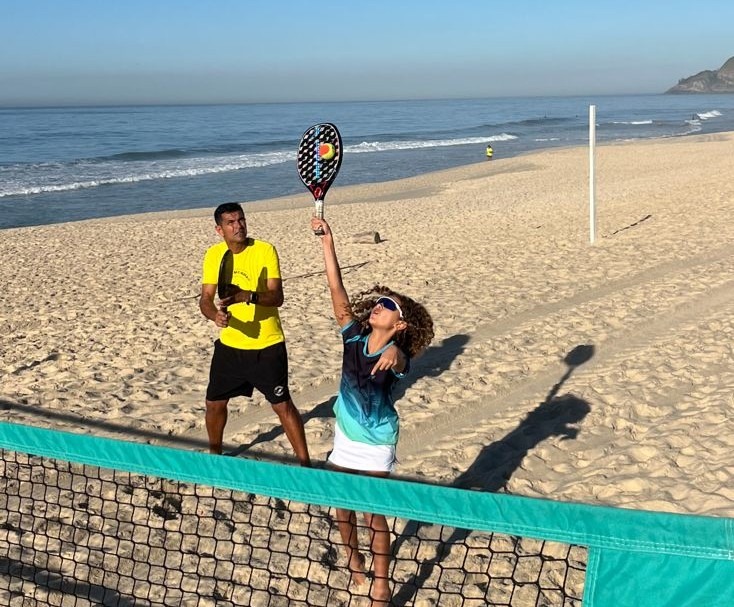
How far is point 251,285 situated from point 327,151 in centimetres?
120

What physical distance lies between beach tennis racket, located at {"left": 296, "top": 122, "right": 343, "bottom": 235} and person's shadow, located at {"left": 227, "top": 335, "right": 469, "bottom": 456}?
8.75 feet

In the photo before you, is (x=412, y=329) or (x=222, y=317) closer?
(x=412, y=329)

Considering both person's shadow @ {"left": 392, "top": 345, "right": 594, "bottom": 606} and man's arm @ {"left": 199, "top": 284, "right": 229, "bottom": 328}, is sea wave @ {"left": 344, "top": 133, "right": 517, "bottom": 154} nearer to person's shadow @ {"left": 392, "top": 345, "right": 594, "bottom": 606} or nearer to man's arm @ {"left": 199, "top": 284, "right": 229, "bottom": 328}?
person's shadow @ {"left": 392, "top": 345, "right": 594, "bottom": 606}

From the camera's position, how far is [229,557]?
4480 mm

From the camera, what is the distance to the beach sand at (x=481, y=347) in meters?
5.68

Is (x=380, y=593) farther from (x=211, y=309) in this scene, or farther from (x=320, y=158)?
(x=320, y=158)

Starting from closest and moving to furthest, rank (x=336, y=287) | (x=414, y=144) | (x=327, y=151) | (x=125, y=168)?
(x=336, y=287) → (x=327, y=151) → (x=125, y=168) → (x=414, y=144)

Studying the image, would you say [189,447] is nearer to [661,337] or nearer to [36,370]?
[36,370]

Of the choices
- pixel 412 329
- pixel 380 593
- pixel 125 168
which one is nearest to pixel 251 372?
pixel 412 329

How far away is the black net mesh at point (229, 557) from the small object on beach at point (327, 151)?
1.91 meters

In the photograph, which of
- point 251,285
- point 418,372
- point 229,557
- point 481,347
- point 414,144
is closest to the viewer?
point 229,557

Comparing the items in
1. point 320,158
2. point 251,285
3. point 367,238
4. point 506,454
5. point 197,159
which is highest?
point 197,159

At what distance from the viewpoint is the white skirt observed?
366cm

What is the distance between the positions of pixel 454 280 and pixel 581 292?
6.27 feet
